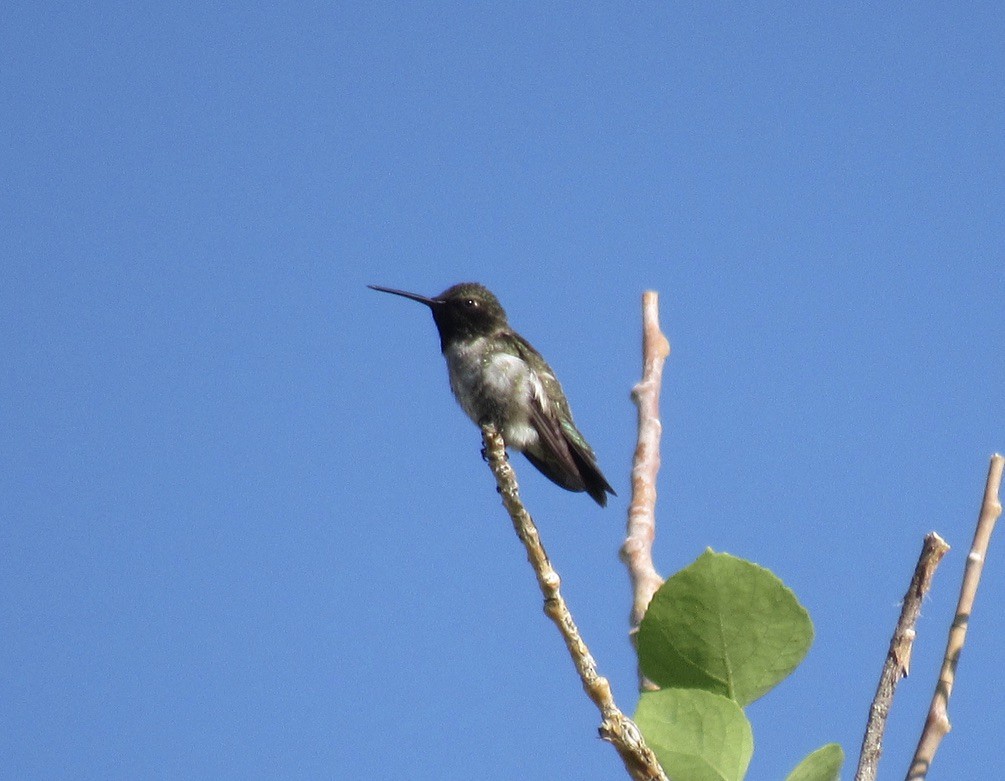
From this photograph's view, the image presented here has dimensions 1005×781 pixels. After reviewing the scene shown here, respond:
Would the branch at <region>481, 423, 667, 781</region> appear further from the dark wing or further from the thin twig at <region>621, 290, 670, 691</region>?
the dark wing

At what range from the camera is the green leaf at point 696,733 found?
3.66 feet

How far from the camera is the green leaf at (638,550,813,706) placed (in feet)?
3.76

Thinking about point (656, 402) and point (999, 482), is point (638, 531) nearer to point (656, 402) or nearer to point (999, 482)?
point (656, 402)

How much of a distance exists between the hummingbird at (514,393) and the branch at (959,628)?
16.7 feet

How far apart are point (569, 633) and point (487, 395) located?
5430mm

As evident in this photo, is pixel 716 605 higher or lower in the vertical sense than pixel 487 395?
lower

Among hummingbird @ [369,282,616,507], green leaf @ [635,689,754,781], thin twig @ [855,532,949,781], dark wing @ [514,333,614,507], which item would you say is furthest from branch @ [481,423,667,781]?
dark wing @ [514,333,614,507]

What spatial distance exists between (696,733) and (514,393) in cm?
544

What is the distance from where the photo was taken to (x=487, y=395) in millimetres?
6562

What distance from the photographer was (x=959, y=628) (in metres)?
1.15

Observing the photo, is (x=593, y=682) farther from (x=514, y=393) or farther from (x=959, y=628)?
(x=514, y=393)

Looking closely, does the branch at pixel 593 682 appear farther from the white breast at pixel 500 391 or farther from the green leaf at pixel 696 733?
the white breast at pixel 500 391

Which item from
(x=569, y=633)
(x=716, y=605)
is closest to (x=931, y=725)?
(x=716, y=605)

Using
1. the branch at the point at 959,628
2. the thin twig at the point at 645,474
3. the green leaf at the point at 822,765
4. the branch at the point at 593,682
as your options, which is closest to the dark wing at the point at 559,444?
the thin twig at the point at 645,474
